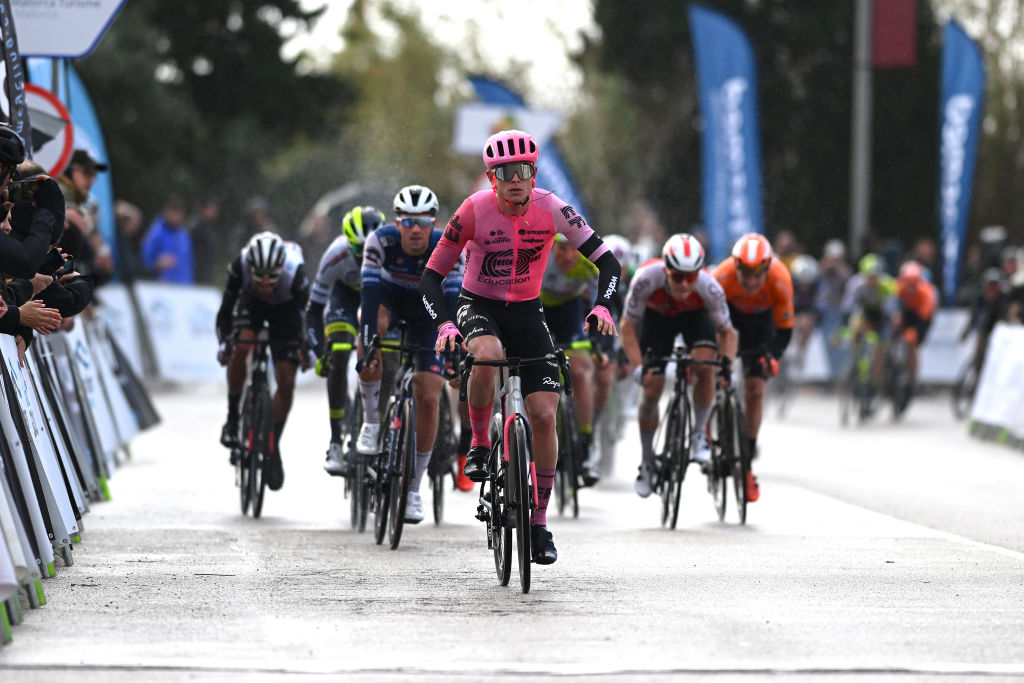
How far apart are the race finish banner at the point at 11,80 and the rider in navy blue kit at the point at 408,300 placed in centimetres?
212

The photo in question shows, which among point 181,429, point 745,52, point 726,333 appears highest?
point 745,52

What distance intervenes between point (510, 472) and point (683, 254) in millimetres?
3385

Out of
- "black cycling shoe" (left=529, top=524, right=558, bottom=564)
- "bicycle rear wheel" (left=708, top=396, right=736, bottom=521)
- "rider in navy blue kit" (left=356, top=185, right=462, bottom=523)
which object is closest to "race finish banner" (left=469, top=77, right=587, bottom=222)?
"bicycle rear wheel" (left=708, top=396, right=736, bottom=521)

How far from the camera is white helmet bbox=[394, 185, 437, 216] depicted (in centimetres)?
1095

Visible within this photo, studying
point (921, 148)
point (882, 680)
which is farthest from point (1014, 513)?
point (921, 148)

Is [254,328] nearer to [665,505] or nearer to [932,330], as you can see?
[665,505]

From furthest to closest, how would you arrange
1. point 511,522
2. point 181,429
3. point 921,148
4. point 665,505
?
point 921,148 < point 181,429 < point 665,505 < point 511,522

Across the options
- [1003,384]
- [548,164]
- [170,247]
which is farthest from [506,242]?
[548,164]

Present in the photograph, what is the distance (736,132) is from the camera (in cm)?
2853

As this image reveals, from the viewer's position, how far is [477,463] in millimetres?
9156

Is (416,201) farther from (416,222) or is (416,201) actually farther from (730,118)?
(730,118)

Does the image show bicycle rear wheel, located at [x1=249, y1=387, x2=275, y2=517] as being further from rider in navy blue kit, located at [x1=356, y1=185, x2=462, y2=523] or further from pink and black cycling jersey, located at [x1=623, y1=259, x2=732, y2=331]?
pink and black cycling jersey, located at [x1=623, y1=259, x2=732, y2=331]

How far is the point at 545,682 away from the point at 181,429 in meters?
13.5

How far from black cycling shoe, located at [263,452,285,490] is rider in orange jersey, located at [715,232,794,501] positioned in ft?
10.4
